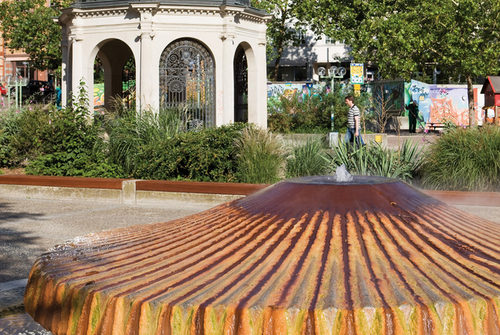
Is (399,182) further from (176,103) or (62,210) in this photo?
(176,103)

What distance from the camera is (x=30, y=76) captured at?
6384 cm

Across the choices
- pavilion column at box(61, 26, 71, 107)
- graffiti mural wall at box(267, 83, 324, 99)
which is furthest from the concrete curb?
graffiti mural wall at box(267, 83, 324, 99)

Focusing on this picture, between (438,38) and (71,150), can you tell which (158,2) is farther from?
(438,38)

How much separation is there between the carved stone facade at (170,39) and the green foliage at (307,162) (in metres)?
6.75

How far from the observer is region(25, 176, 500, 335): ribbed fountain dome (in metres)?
1.28

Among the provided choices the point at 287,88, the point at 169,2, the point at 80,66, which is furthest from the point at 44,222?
the point at 287,88

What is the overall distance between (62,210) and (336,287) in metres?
9.33

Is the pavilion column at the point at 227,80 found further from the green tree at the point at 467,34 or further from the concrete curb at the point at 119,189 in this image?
the green tree at the point at 467,34

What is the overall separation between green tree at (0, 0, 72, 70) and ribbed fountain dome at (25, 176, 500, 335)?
144 feet

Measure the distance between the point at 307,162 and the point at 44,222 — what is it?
15.2 ft

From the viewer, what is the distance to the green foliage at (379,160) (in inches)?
388

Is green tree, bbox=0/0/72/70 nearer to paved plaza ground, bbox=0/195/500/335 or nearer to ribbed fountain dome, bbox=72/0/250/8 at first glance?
ribbed fountain dome, bbox=72/0/250/8

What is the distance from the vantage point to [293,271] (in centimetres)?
150

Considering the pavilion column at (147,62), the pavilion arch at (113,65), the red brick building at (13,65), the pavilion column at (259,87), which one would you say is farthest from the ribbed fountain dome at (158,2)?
the red brick building at (13,65)
